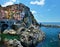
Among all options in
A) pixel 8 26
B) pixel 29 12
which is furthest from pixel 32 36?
pixel 29 12

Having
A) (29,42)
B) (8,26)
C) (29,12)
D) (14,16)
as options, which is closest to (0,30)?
(8,26)

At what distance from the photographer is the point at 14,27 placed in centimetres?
5950

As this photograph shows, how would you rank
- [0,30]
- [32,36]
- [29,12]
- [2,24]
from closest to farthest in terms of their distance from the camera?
[32,36] → [0,30] → [2,24] → [29,12]

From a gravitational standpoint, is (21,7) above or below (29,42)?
above

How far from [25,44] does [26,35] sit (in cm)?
250

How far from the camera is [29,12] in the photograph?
237 ft

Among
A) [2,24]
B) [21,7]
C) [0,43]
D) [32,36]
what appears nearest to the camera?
[0,43]

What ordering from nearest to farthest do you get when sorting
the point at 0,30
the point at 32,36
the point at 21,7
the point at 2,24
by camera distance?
the point at 32,36 < the point at 0,30 < the point at 2,24 < the point at 21,7

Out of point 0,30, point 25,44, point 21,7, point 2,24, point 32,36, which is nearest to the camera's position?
point 25,44

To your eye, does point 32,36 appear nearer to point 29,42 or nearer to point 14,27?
point 29,42

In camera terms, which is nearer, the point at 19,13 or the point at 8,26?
the point at 8,26

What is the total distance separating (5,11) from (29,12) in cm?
989

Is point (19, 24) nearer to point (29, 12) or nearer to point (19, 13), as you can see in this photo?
point (19, 13)

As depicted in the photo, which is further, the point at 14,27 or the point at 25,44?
the point at 14,27
